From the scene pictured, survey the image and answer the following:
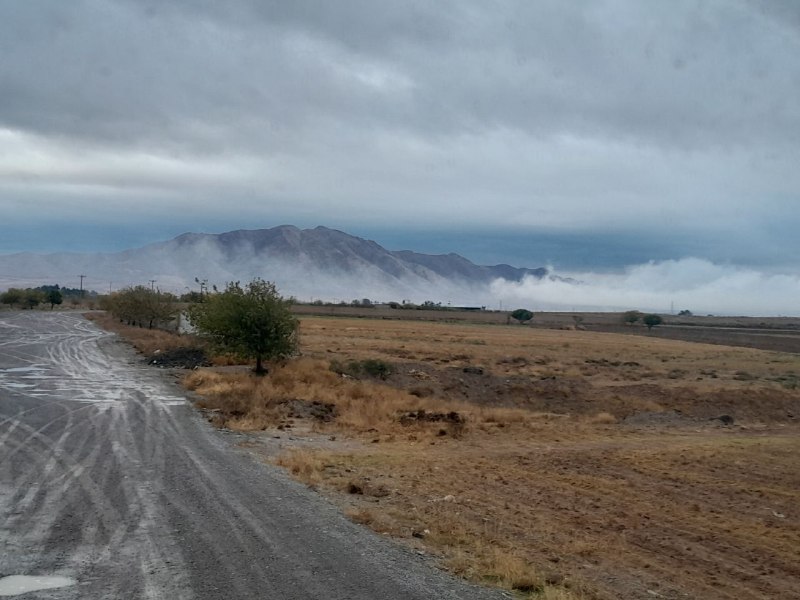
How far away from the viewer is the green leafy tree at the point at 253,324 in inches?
1417

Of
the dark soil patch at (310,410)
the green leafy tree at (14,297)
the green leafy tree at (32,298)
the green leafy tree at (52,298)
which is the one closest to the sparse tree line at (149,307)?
the dark soil patch at (310,410)

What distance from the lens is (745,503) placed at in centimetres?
1455

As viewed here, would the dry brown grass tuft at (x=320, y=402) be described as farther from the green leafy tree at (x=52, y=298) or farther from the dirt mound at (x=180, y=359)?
the green leafy tree at (x=52, y=298)

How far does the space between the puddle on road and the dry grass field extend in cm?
426

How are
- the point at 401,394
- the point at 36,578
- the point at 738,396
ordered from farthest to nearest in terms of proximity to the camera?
the point at 738,396, the point at 401,394, the point at 36,578

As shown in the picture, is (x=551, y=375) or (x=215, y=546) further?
(x=551, y=375)

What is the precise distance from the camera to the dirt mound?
4278 centimetres

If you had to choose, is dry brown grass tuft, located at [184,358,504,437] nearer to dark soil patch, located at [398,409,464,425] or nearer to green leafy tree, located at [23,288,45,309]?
dark soil patch, located at [398,409,464,425]

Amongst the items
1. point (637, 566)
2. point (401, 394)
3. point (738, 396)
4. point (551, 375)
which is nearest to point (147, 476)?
point (637, 566)

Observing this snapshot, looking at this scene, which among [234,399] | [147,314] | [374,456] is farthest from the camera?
[147,314]

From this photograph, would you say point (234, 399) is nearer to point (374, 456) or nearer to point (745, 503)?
point (374, 456)

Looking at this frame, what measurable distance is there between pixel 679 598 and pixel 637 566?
1187 mm

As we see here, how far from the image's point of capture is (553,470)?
17266 mm

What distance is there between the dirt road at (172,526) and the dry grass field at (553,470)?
851 millimetres
